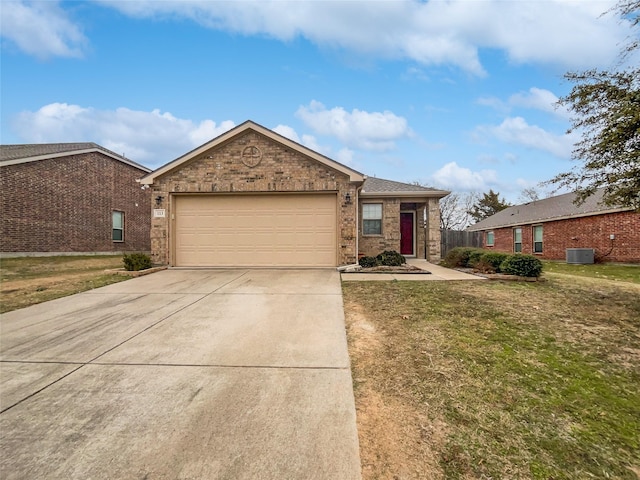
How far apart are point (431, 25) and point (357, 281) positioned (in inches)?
300

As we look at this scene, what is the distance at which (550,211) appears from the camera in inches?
709

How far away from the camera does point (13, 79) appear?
12.0m

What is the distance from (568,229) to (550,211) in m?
2.22

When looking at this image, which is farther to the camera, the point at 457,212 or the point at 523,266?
the point at 457,212

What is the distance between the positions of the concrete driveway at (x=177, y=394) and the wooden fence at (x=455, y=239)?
43.8 feet

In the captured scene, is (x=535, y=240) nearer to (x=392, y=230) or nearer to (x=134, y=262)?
(x=392, y=230)

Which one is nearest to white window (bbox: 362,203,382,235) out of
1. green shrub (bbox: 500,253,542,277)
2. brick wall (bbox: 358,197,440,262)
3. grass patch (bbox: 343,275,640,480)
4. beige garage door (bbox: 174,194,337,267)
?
brick wall (bbox: 358,197,440,262)

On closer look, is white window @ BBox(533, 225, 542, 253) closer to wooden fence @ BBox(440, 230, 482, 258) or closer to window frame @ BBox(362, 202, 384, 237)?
wooden fence @ BBox(440, 230, 482, 258)

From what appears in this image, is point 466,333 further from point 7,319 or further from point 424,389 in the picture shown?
point 7,319

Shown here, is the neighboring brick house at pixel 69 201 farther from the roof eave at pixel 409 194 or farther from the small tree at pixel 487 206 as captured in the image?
the small tree at pixel 487 206

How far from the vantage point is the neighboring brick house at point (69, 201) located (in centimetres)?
1266

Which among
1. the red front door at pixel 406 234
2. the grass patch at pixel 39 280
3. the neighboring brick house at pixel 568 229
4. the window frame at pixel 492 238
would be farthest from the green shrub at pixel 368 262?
the window frame at pixel 492 238

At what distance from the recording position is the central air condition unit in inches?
563

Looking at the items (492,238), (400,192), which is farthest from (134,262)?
(492,238)
